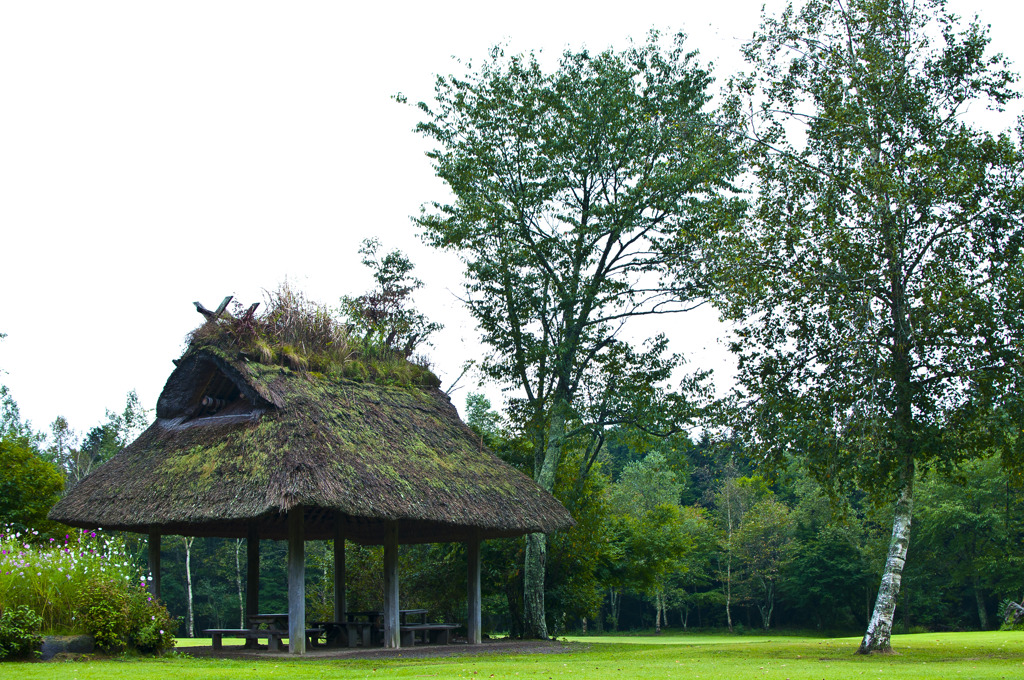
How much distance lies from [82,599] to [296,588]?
10.6ft

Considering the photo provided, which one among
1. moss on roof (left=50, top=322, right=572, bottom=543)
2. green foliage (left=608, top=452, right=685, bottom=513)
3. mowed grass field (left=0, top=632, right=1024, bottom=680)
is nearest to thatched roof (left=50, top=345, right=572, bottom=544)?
moss on roof (left=50, top=322, right=572, bottom=543)

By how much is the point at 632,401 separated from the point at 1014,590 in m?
29.4

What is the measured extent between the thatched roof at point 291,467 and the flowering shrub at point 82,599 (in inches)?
61.7

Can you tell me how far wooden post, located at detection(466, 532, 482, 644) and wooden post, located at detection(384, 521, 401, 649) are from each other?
2081 mm

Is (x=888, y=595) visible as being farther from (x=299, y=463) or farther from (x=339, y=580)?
(x=339, y=580)

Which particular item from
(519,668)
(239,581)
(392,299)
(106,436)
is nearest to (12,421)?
(106,436)

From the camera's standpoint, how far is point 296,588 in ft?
47.3

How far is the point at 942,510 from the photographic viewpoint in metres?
41.9

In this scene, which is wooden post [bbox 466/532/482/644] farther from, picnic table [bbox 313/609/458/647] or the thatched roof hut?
picnic table [bbox 313/609/458/647]

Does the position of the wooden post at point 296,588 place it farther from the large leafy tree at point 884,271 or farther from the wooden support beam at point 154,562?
the large leafy tree at point 884,271

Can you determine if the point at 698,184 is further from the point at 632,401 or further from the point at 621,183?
the point at 632,401

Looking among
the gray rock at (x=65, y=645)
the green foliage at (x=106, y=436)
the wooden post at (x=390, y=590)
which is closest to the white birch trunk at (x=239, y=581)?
the green foliage at (x=106, y=436)

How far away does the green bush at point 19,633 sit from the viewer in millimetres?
11258

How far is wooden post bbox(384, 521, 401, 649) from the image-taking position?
51.9 feet
